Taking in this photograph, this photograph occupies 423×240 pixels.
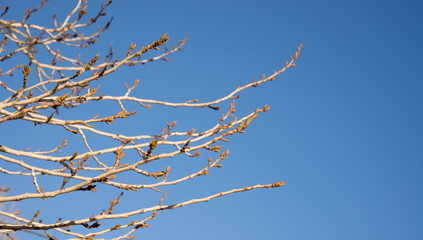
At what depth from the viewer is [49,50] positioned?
13.4ft

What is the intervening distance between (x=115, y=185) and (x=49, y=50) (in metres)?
2.25

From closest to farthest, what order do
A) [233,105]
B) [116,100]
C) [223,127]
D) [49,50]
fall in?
[223,127], [233,105], [116,100], [49,50]

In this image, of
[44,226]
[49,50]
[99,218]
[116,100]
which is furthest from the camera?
[49,50]

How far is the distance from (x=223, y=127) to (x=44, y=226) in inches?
60.1

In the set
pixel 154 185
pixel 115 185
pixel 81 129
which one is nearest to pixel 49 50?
pixel 81 129

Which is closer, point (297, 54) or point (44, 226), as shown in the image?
point (44, 226)

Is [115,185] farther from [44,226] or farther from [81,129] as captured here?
[81,129]

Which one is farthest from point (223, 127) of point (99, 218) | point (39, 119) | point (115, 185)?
point (39, 119)

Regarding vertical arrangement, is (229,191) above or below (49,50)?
below

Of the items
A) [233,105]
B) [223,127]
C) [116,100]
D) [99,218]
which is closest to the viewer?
[99,218]

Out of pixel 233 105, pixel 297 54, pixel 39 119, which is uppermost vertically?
pixel 297 54

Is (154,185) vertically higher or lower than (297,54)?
lower

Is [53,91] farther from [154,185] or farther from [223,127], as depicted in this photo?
[223,127]

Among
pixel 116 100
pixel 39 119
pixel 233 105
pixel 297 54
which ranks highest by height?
pixel 297 54
